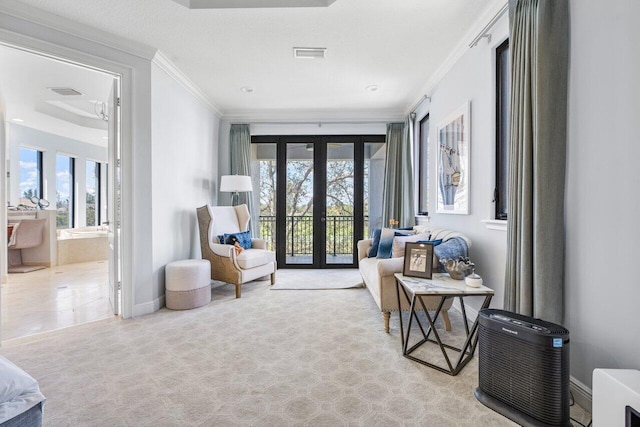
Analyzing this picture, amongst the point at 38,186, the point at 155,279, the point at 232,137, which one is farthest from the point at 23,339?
the point at 38,186

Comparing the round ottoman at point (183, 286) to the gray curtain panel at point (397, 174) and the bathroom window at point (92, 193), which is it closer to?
the gray curtain panel at point (397, 174)

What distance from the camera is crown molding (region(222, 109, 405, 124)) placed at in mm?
5102

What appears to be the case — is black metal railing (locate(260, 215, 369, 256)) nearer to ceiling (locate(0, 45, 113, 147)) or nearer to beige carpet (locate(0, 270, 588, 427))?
beige carpet (locate(0, 270, 588, 427))

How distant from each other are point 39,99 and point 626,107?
6509 millimetres

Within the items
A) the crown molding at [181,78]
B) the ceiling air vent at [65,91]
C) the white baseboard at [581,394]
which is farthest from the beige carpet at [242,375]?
the ceiling air vent at [65,91]

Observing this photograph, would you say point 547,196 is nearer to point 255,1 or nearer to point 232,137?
point 255,1

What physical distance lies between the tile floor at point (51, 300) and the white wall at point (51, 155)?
2.18m

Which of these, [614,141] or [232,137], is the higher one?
[232,137]

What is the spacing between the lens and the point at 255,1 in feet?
7.95

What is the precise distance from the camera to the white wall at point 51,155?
5.73 meters

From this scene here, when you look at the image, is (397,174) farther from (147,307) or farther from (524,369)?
(147,307)

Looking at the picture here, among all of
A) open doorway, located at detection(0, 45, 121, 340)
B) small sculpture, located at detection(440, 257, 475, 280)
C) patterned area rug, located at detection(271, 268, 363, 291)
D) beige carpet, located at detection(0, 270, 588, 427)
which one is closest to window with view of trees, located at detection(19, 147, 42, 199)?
open doorway, located at detection(0, 45, 121, 340)

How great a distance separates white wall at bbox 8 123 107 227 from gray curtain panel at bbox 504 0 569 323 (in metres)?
8.06

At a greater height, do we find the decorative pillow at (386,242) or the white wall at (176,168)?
the white wall at (176,168)
